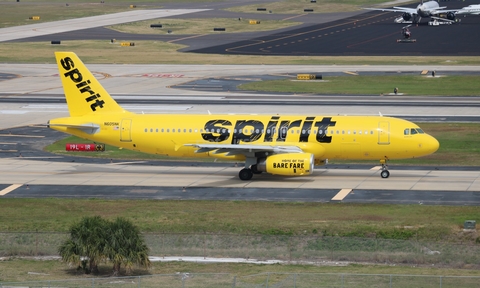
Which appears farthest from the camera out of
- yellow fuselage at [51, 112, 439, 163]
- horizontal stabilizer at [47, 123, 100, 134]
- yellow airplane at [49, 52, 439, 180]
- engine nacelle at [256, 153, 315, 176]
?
horizontal stabilizer at [47, 123, 100, 134]

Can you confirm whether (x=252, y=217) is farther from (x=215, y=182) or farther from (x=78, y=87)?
(x=78, y=87)

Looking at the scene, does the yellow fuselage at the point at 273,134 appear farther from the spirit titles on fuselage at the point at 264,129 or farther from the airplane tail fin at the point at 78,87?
the airplane tail fin at the point at 78,87

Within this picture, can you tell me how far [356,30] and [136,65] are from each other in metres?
59.0

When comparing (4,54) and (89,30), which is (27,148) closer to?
(4,54)

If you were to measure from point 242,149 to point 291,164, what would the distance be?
3.82m

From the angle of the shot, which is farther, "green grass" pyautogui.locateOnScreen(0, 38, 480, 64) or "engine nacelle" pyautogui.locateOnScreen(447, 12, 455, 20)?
"engine nacelle" pyautogui.locateOnScreen(447, 12, 455, 20)

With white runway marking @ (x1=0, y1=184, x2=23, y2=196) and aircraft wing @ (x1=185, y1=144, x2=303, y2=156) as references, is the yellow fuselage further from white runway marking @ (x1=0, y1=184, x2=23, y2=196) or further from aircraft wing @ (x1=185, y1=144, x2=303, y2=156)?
white runway marking @ (x1=0, y1=184, x2=23, y2=196)

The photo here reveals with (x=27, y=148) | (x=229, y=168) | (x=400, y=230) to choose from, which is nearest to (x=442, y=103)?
(x=229, y=168)

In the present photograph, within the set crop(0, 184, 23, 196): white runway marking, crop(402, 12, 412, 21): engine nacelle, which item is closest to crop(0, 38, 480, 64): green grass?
crop(402, 12, 412, 21): engine nacelle

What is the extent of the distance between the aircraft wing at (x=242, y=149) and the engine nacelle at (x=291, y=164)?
69 cm

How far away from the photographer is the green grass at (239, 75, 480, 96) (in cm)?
11069

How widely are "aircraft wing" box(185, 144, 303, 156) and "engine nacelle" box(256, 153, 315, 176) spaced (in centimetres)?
69

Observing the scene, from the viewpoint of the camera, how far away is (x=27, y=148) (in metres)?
76.8

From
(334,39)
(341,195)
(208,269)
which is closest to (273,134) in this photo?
(341,195)
